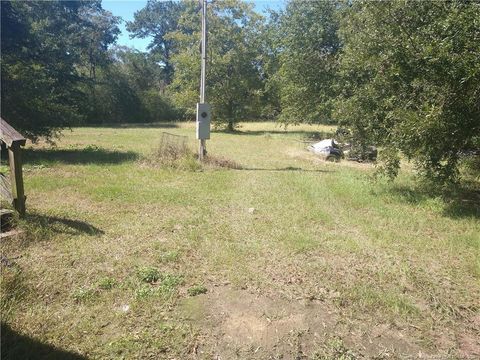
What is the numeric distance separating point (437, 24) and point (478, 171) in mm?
3768

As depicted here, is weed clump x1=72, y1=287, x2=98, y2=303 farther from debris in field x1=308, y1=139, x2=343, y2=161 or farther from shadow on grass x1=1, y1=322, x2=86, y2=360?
debris in field x1=308, y1=139, x2=343, y2=161

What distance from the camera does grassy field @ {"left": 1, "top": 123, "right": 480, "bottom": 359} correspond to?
3.23m

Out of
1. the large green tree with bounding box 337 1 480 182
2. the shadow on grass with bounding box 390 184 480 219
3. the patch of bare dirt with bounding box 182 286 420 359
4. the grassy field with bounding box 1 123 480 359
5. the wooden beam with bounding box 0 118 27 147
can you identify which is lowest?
the patch of bare dirt with bounding box 182 286 420 359

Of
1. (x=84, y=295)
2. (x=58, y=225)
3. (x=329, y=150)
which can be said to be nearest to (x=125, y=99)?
(x=329, y=150)

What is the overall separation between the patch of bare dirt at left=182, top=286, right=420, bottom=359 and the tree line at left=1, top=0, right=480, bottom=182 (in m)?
3.82

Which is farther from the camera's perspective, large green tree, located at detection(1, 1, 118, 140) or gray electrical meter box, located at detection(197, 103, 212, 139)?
large green tree, located at detection(1, 1, 118, 140)

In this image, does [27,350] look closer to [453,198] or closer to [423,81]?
[423,81]

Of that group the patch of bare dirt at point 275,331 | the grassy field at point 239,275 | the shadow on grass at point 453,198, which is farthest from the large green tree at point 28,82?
the shadow on grass at point 453,198

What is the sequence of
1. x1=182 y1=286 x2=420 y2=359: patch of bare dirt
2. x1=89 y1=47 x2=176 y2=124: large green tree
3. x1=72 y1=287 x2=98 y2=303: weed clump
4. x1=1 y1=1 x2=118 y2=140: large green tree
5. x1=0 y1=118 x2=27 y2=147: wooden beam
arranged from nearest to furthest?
x1=182 y1=286 x2=420 y2=359: patch of bare dirt
x1=72 y1=287 x2=98 y2=303: weed clump
x1=0 y1=118 x2=27 y2=147: wooden beam
x1=1 y1=1 x2=118 y2=140: large green tree
x1=89 y1=47 x2=176 y2=124: large green tree

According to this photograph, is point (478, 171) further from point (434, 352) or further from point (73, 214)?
point (73, 214)

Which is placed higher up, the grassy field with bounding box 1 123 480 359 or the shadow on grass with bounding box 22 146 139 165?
the shadow on grass with bounding box 22 146 139 165

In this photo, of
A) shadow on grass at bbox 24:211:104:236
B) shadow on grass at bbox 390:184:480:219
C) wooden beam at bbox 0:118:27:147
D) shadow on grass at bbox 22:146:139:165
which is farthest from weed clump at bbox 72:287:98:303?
shadow on grass at bbox 22:146:139:165

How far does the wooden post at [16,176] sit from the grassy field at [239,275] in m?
0.32

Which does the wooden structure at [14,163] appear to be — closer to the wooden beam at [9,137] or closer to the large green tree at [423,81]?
the wooden beam at [9,137]
